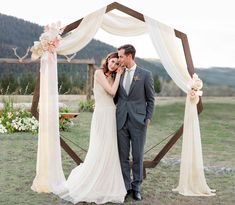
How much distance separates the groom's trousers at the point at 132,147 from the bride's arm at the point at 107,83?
34cm

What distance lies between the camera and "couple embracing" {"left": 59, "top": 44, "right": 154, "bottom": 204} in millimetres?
5621

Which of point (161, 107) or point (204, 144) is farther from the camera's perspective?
point (161, 107)

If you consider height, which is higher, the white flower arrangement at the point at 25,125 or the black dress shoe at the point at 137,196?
the white flower arrangement at the point at 25,125

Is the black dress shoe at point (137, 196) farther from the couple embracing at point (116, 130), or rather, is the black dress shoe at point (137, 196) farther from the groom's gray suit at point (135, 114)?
the groom's gray suit at point (135, 114)

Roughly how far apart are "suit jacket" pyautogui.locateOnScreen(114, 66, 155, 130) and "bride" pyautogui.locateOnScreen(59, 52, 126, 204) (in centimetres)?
12

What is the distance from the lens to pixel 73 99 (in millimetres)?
16000

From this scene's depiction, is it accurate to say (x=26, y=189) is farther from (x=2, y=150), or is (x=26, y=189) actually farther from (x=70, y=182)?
(x=2, y=150)

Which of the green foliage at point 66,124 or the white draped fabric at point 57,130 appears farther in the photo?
the green foliage at point 66,124

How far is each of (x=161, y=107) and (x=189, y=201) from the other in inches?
445

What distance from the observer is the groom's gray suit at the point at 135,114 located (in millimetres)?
5621

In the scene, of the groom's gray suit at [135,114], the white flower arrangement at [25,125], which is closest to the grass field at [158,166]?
the white flower arrangement at [25,125]

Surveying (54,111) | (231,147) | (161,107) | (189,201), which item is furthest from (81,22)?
(161,107)

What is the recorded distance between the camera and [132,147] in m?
5.73

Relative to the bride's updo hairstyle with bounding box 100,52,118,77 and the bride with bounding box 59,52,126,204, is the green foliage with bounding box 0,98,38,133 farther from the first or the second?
the bride's updo hairstyle with bounding box 100,52,118,77
